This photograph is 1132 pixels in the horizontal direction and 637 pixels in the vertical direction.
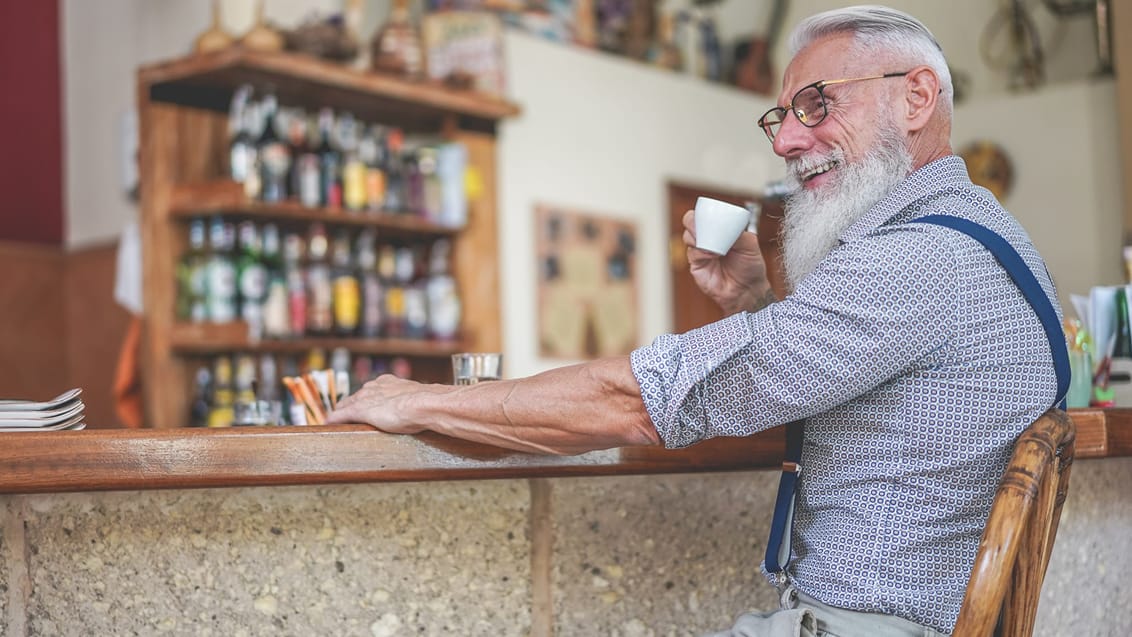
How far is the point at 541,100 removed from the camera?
5.44 m

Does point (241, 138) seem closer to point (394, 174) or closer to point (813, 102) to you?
point (394, 174)

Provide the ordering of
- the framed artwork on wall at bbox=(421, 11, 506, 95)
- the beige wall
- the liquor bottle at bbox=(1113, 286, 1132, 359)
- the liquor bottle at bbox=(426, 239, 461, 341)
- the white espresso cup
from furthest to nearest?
the beige wall → the framed artwork on wall at bbox=(421, 11, 506, 95) → the liquor bottle at bbox=(426, 239, 461, 341) → the liquor bottle at bbox=(1113, 286, 1132, 359) → the white espresso cup

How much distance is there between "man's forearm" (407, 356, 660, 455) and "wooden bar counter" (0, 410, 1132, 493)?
0.19 ft

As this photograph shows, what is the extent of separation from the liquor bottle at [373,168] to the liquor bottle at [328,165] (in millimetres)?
110

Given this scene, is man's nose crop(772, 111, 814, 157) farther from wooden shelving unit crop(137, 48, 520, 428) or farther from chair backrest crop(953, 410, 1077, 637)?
wooden shelving unit crop(137, 48, 520, 428)

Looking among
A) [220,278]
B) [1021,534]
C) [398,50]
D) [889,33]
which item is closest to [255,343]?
[220,278]

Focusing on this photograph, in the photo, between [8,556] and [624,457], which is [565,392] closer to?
[624,457]

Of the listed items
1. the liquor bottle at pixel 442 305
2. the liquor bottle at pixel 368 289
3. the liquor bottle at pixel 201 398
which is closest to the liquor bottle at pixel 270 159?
the liquor bottle at pixel 368 289

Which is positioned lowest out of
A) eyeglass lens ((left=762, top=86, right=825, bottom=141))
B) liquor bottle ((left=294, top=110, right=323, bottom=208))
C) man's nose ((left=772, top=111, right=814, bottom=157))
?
man's nose ((left=772, top=111, right=814, bottom=157))

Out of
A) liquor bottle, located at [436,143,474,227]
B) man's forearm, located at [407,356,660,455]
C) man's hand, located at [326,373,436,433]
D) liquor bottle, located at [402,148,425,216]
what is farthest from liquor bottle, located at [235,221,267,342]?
man's forearm, located at [407,356,660,455]

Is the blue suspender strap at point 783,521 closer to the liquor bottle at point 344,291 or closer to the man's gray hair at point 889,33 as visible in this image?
the man's gray hair at point 889,33

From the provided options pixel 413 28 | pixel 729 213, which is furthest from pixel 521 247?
pixel 729 213

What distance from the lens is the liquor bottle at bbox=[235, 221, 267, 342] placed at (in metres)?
4.40

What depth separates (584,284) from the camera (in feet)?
18.2
